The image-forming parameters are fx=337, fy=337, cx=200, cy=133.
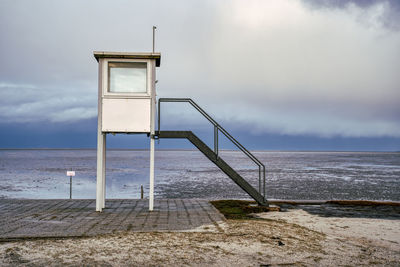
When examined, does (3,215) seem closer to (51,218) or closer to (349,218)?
(51,218)

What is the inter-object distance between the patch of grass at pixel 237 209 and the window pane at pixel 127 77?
5.24 m

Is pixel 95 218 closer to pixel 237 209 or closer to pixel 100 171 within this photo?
pixel 100 171

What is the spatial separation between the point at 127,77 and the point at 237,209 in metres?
6.40

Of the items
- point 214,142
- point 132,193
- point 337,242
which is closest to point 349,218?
point 337,242

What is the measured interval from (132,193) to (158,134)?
1413 centimetres

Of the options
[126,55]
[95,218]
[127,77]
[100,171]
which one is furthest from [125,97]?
[95,218]

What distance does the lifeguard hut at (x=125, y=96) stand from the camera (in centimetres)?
1125

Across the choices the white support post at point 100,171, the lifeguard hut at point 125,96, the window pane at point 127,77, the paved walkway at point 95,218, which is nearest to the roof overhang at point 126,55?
the lifeguard hut at point 125,96

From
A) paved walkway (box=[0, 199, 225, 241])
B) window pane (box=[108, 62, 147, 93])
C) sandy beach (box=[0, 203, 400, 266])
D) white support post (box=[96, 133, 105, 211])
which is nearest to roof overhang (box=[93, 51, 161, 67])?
window pane (box=[108, 62, 147, 93])

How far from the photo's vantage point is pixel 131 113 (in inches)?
444

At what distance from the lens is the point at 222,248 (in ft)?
23.0

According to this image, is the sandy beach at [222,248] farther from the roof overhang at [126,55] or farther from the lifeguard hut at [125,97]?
the roof overhang at [126,55]

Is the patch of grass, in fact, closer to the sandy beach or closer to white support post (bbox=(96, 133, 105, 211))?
the sandy beach

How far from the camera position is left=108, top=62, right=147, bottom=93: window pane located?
37.6 ft
